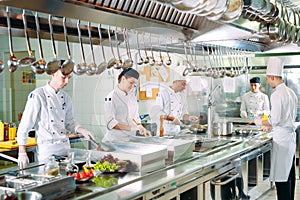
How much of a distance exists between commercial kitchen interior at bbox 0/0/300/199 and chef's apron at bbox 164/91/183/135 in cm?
21

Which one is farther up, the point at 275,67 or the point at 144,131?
the point at 275,67

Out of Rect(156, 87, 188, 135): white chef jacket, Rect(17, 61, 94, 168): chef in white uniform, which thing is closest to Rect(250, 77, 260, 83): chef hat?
Rect(156, 87, 188, 135): white chef jacket

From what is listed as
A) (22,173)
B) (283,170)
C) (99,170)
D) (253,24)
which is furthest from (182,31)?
(283,170)

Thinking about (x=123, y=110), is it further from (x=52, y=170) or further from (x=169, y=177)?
(x=52, y=170)

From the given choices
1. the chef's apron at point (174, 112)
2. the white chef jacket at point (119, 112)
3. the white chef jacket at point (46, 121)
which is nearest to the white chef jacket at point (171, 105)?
the chef's apron at point (174, 112)

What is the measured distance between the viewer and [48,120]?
3.40m

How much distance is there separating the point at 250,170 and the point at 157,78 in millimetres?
1435

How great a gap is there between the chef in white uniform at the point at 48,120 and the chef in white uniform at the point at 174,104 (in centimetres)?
81

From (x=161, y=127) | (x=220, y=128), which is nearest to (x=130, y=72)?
(x=161, y=127)

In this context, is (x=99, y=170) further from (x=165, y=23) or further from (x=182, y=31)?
(x=182, y=31)

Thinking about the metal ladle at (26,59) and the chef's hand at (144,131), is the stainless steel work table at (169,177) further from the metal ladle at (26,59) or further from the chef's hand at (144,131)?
the metal ladle at (26,59)

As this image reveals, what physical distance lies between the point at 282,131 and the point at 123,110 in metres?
1.98

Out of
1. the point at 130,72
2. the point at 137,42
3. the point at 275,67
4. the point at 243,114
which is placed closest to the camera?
the point at 137,42

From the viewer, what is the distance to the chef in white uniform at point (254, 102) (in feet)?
20.6
